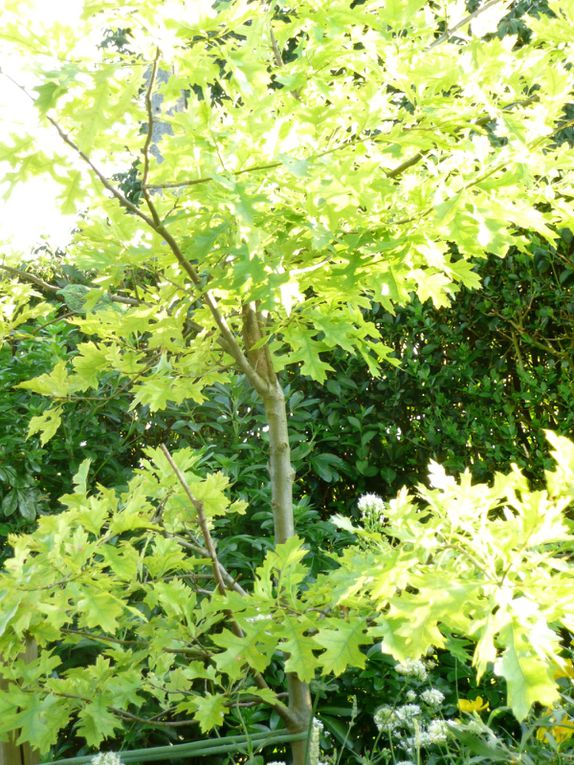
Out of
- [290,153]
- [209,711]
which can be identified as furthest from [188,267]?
[209,711]

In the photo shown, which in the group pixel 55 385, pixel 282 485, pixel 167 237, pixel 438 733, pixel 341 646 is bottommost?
pixel 438 733

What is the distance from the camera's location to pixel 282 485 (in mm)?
1994

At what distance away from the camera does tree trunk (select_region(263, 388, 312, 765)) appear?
1946mm

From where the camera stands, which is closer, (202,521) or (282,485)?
(202,521)

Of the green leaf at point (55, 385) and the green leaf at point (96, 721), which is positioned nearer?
the green leaf at point (96, 721)

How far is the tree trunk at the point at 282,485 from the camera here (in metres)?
1.95

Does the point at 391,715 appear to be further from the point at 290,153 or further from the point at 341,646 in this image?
the point at 290,153

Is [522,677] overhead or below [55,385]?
below

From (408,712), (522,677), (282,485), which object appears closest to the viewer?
(522,677)

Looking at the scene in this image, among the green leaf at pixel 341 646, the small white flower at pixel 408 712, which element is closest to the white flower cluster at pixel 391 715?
the small white flower at pixel 408 712

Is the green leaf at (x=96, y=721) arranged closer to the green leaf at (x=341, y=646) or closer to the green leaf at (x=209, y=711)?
the green leaf at (x=209, y=711)

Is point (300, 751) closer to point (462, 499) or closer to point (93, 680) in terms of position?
point (93, 680)

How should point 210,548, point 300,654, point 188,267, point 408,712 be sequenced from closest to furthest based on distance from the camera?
point 300,654 < point 188,267 < point 210,548 < point 408,712

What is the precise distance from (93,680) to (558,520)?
106cm
